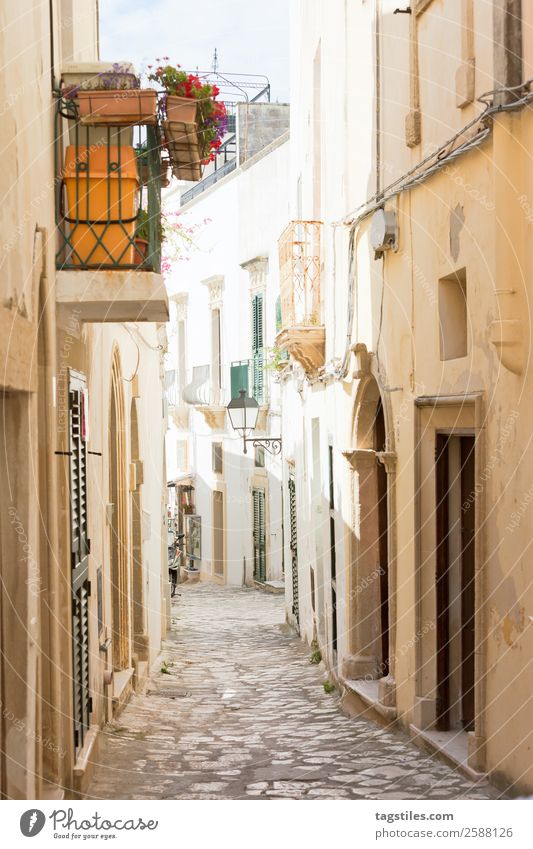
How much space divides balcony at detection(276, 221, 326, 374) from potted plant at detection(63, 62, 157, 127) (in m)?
6.37

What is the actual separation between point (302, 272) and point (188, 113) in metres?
6.36

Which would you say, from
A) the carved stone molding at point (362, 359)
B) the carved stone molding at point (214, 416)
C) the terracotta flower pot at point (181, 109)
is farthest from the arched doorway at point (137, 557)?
the carved stone molding at point (214, 416)

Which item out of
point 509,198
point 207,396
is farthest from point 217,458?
point 509,198

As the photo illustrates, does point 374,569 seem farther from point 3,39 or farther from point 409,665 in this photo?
point 3,39

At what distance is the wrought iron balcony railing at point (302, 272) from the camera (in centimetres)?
1408

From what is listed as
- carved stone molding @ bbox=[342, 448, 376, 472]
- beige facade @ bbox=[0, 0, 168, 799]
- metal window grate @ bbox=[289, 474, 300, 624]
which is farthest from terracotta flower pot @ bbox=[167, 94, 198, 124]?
metal window grate @ bbox=[289, 474, 300, 624]

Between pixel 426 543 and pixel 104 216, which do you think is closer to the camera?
pixel 104 216

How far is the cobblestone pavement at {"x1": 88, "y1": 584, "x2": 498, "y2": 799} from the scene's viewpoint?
749 centimetres

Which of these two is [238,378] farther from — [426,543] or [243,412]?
[426,543]

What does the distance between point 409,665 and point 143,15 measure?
537 cm

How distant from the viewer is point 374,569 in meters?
11.2

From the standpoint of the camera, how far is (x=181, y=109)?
26.0 feet

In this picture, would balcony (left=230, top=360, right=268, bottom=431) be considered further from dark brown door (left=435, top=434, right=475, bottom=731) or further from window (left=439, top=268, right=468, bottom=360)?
window (left=439, top=268, right=468, bottom=360)
